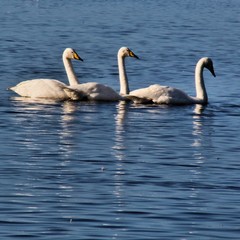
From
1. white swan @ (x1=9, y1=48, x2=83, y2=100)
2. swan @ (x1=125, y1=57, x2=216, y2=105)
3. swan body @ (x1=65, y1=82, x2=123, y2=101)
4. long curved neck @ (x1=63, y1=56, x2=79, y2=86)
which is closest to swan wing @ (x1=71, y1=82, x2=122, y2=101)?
swan body @ (x1=65, y1=82, x2=123, y2=101)

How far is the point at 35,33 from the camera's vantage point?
157ft

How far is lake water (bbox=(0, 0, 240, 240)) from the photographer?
13.7 metres

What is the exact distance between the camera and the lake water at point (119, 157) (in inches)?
539

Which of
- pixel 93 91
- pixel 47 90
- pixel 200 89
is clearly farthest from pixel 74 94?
pixel 200 89

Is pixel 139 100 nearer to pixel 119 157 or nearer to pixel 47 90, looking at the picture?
pixel 47 90

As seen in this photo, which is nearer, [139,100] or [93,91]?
[93,91]

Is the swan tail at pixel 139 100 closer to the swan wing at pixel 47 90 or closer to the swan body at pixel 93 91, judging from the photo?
the swan body at pixel 93 91

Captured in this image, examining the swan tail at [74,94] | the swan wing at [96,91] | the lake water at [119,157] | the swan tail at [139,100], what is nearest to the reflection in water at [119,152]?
the lake water at [119,157]

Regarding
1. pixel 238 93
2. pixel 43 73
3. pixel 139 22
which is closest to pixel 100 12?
pixel 139 22

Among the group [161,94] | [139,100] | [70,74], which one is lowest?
[139,100]

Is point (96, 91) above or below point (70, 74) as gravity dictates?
below

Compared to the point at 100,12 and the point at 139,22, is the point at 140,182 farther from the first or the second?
the point at 100,12

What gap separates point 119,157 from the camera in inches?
719

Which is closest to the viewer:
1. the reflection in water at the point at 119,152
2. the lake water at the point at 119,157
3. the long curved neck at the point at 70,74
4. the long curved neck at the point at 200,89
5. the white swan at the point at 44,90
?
the lake water at the point at 119,157
